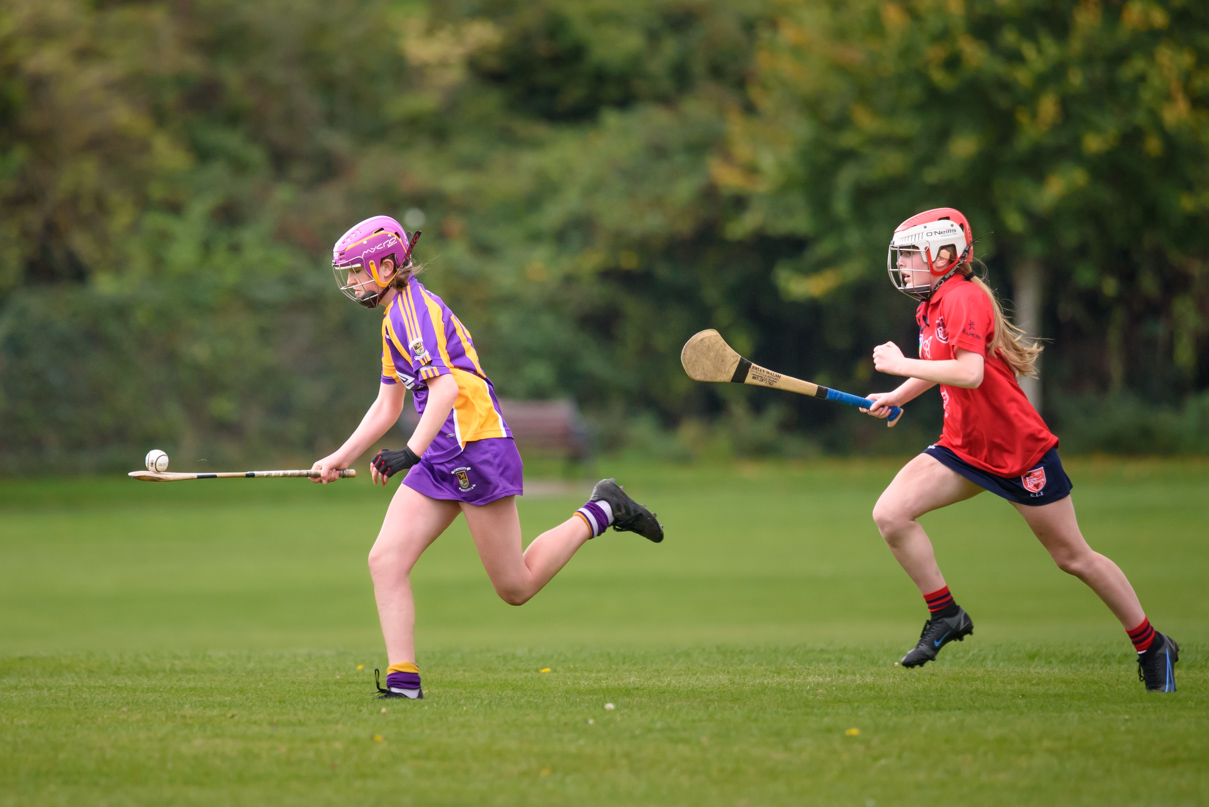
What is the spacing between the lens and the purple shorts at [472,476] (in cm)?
650

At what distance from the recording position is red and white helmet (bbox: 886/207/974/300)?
6.80 meters

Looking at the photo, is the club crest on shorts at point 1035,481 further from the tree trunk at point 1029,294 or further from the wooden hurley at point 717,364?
the tree trunk at point 1029,294

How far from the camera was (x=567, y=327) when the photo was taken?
30.5m

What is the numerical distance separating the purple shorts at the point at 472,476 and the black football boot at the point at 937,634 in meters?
2.30

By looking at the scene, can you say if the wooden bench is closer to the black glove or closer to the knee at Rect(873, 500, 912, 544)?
the knee at Rect(873, 500, 912, 544)

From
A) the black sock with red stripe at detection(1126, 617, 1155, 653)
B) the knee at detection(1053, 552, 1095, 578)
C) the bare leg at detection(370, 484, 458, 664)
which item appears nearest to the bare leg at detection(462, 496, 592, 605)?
the bare leg at detection(370, 484, 458, 664)

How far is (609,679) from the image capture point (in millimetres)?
7172

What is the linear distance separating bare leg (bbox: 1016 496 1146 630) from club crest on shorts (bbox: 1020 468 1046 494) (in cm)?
10

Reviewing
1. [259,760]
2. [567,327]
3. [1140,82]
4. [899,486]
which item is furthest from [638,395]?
[259,760]

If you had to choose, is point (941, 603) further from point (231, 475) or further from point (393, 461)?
point (231, 475)

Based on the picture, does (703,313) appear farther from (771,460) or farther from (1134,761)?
(1134,761)

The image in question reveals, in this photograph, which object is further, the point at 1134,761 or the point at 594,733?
the point at 594,733

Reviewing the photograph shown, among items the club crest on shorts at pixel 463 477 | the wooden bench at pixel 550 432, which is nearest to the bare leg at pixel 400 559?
the club crest on shorts at pixel 463 477

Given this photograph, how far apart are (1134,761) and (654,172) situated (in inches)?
1046
